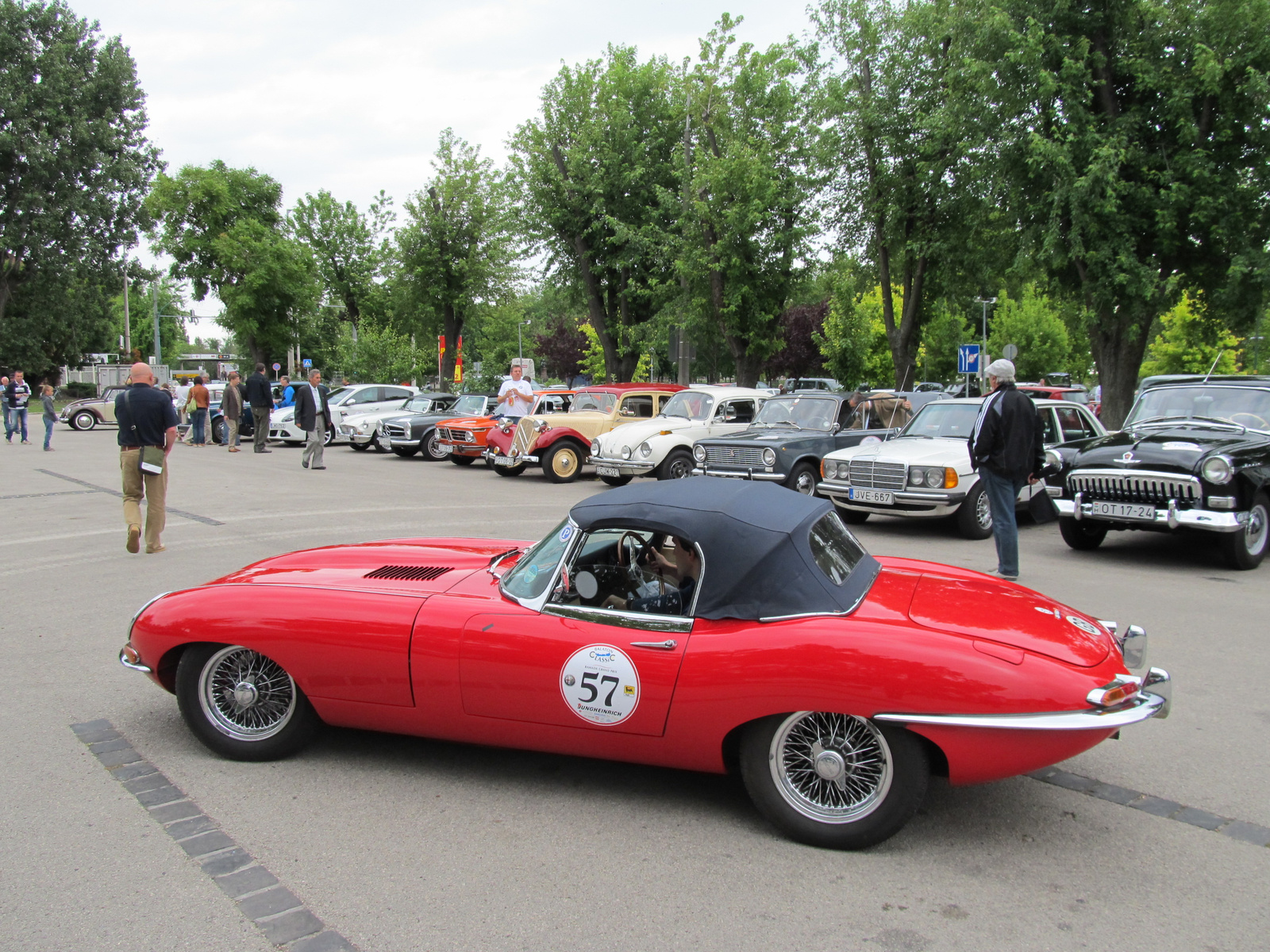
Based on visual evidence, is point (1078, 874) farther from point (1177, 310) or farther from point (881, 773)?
point (1177, 310)

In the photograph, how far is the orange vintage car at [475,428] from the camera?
18969 millimetres

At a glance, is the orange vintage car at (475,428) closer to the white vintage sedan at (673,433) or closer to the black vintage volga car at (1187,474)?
the white vintage sedan at (673,433)

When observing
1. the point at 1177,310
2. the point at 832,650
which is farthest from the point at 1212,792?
the point at 1177,310

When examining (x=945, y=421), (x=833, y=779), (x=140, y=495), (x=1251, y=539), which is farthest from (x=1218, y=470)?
(x=140, y=495)

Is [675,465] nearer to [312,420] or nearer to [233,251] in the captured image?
[312,420]

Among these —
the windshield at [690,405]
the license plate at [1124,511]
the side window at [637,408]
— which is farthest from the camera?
the side window at [637,408]

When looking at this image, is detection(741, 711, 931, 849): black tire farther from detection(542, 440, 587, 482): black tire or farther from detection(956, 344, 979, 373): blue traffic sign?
detection(956, 344, 979, 373): blue traffic sign

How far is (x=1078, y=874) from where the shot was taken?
3193 mm

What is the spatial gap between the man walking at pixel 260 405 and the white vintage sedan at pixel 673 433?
10.7 metres

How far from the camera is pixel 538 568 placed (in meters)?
3.97

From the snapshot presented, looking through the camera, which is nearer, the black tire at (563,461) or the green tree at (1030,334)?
the black tire at (563,461)

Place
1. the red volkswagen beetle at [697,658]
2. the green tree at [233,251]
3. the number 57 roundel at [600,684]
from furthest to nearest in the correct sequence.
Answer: the green tree at [233,251] < the number 57 roundel at [600,684] < the red volkswagen beetle at [697,658]

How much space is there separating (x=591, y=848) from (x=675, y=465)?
12.4 meters

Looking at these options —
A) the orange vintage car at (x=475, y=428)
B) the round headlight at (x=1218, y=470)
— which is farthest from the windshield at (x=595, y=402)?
the round headlight at (x=1218, y=470)
